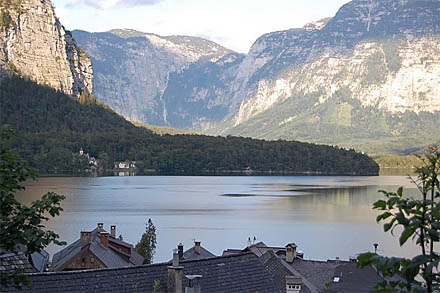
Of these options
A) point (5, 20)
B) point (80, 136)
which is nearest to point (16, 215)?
point (80, 136)

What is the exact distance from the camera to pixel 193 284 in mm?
15180

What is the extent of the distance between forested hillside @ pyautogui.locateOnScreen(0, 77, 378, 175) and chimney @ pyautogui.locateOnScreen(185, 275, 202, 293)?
14940 cm

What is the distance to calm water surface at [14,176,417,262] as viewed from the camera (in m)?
52.3

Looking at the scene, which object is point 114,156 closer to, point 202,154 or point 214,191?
point 202,154

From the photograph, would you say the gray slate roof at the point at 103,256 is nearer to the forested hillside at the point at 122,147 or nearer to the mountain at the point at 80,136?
the forested hillside at the point at 122,147

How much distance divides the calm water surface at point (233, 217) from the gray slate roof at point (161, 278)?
25.0 metres

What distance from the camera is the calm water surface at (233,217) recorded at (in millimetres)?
52344

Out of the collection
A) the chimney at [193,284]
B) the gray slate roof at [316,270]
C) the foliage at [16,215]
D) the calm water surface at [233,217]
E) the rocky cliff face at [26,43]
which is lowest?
the calm water surface at [233,217]

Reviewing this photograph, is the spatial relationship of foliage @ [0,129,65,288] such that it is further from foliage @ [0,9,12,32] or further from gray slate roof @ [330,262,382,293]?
foliage @ [0,9,12,32]

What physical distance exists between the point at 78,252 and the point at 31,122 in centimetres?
15911

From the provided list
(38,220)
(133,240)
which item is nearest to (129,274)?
(38,220)

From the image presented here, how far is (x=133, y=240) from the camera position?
51.3 m

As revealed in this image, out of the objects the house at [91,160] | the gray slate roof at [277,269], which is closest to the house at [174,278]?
the gray slate roof at [277,269]

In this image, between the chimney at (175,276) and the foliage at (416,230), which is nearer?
the foliage at (416,230)
